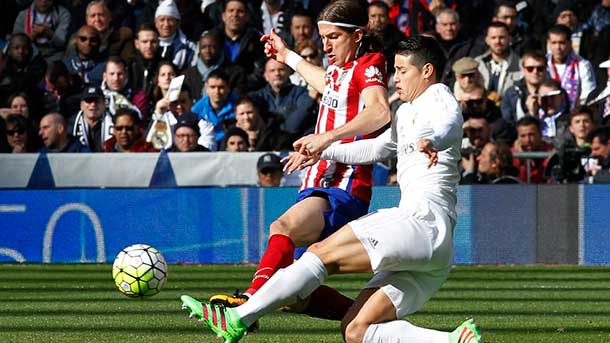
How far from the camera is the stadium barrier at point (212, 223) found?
13.1 meters

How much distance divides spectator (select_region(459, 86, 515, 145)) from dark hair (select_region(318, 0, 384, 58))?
712cm

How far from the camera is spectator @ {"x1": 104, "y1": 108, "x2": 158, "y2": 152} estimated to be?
46.2ft

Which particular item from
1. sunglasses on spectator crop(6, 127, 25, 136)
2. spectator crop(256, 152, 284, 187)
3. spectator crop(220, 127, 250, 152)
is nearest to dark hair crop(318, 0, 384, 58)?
spectator crop(256, 152, 284, 187)

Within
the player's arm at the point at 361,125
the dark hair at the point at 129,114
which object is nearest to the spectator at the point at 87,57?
the dark hair at the point at 129,114

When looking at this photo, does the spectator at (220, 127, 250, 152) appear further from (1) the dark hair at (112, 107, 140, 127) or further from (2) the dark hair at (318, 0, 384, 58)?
(2) the dark hair at (318, 0, 384, 58)

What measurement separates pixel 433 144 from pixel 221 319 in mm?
1279

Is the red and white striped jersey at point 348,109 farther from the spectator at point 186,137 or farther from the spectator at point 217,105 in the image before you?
the spectator at point 217,105

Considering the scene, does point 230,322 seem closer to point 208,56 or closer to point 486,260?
point 486,260

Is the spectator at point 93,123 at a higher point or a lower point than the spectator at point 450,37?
lower

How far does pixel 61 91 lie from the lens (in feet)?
51.7

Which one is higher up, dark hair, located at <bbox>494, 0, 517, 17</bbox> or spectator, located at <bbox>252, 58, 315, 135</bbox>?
dark hair, located at <bbox>494, 0, 517, 17</bbox>

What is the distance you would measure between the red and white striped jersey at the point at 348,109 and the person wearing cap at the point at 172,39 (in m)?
8.87

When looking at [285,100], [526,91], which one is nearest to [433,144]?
[526,91]

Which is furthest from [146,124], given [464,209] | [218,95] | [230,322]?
[230,322]
